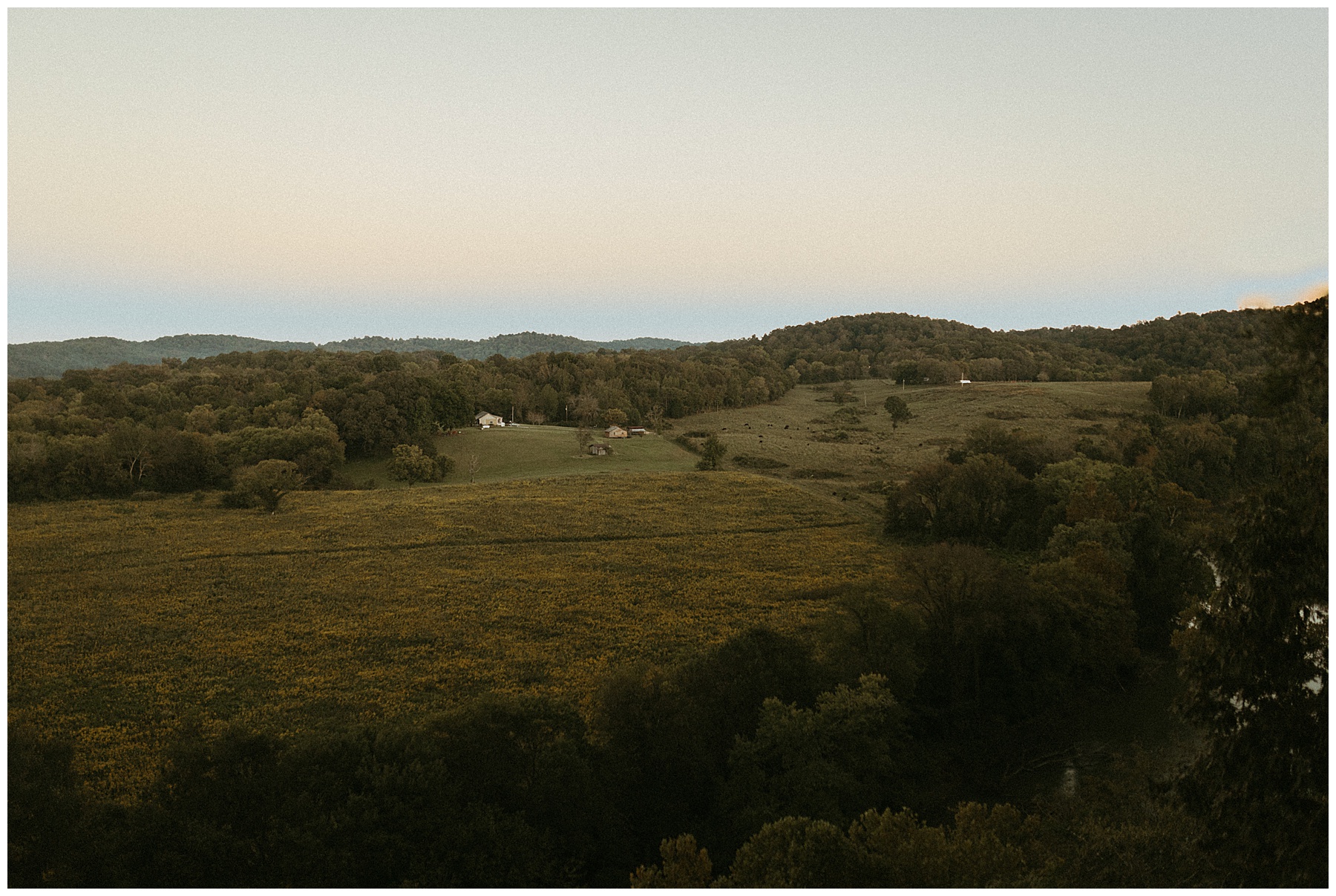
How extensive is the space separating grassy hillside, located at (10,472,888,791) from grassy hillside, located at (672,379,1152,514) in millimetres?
16322

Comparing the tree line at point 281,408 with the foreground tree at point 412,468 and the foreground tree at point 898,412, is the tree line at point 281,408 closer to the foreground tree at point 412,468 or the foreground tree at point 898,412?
the foreground tree at point 412,468

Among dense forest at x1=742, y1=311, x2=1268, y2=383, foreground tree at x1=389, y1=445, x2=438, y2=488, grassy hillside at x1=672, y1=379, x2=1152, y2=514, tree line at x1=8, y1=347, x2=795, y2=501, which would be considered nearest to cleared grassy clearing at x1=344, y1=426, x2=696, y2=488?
foreground tree at x1=389, y1=445, x2=438, y2=488

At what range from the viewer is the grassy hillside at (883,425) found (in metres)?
80.1

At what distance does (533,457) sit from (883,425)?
2216 inches

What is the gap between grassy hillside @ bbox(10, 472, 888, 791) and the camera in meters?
28.7

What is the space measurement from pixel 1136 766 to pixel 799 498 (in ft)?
142

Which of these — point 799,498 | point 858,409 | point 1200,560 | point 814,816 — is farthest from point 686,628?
point 858,409

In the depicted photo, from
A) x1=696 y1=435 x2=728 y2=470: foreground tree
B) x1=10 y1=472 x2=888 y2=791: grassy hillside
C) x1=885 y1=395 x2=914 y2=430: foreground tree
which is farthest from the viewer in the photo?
x1=885 y1=395 x2=914 y2=430: foreground tree

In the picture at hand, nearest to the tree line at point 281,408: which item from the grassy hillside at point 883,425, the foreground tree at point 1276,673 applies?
the grassy hillside at point 883,425

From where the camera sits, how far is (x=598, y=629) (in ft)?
117

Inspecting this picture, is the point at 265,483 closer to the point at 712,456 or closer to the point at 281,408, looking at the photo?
the point at 281,408

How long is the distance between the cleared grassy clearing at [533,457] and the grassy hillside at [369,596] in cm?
1183

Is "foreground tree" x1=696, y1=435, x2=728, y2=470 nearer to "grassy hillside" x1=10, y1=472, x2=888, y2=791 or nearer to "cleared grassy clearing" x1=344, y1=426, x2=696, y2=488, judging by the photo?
"cleared grassy clearing" x1=344, y1=426, x2=696, y2=488

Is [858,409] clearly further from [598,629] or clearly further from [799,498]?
[598,629]
